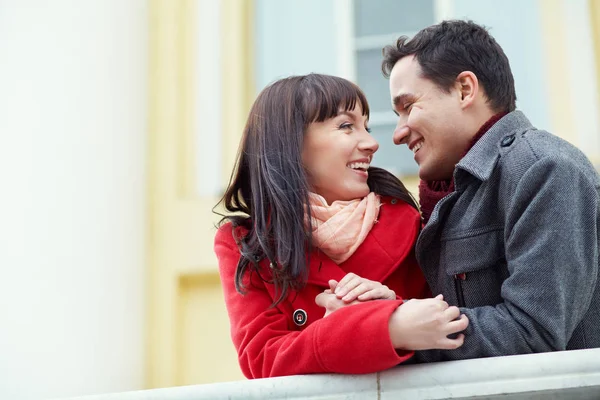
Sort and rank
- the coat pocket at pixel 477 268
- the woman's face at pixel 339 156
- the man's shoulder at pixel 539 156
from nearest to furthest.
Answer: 1. the man's shoulder at pixel 539 156
2. the coat pocket at pixel 477 268
3. the woman's face at pixel 339 156

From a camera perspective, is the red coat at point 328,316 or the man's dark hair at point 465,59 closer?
the red coat at point 328,316

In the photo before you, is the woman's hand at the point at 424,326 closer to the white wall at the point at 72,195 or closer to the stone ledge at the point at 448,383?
the stone ledge at the point at 448,383

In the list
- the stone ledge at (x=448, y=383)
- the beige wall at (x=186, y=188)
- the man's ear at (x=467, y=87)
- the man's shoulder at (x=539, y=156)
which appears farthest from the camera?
the beige wall at (x=186, y=188)

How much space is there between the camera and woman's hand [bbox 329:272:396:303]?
2100 millimetres

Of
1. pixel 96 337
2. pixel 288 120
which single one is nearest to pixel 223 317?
pixel 96 337

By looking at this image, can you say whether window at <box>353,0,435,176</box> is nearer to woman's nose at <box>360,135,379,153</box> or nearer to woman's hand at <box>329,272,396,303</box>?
woman's nose at <box>360,135,379,153</box>

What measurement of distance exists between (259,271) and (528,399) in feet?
2.61

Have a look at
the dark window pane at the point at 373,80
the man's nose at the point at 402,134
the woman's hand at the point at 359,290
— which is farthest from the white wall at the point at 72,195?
the woman's hand at the point at 359,290

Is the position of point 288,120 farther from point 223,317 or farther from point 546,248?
point 223,317

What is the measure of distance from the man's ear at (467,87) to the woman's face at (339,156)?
32 cm

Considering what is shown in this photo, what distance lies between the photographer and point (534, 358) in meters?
1.81

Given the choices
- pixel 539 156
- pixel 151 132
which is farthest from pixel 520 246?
pixel 151 132

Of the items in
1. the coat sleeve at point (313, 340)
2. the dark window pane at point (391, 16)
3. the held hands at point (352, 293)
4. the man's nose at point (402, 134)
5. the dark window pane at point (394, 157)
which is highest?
the dark window pane at point (391, 16)

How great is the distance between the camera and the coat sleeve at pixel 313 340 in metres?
1.91
